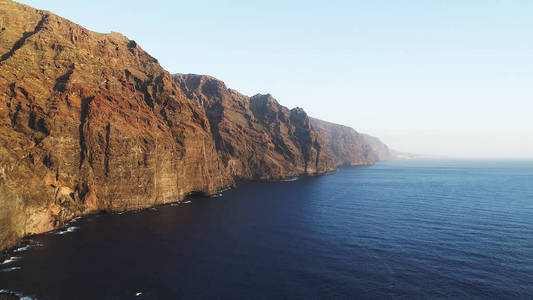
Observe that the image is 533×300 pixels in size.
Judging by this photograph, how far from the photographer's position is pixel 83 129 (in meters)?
66.4

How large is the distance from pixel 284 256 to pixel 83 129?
58.8m

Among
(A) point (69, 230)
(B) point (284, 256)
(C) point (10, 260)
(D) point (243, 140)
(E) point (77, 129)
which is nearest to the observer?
(C) point (10, 260)

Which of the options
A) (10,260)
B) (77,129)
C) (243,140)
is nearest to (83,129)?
(77,129)

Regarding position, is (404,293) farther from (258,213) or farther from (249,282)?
(258,213)

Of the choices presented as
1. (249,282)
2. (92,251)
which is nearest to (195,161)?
(92,251)

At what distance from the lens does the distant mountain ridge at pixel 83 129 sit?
53.3 meters

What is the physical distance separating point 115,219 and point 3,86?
3706 centimetres

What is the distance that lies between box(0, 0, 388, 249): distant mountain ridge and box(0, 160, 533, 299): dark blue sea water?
289 inches

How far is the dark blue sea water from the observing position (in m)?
34.7

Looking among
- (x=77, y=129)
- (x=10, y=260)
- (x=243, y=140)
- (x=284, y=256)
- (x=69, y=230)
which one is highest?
(x=243, y=140)

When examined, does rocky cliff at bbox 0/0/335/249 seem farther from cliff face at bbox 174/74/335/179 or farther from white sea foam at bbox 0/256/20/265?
cliff face at bbox 174/74/335/179

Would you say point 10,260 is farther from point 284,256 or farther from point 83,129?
point 284,256

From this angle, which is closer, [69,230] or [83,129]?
[69,230]

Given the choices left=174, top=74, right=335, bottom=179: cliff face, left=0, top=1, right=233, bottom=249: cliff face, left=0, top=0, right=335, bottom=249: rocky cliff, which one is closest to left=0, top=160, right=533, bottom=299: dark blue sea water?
left=0, top=0, right=335, bottom=249: rocky cliff
